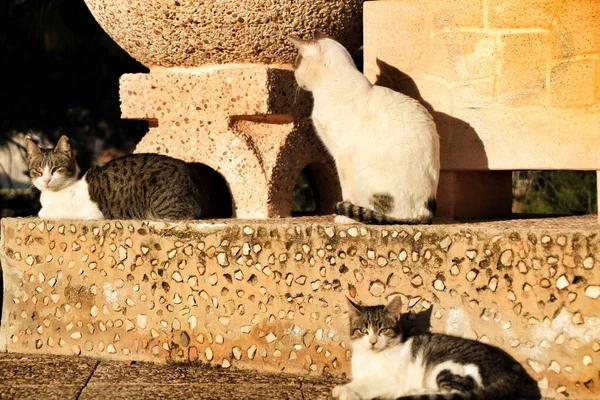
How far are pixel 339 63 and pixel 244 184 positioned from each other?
0.91m

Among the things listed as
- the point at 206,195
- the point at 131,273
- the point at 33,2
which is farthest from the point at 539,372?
the point at 33,2

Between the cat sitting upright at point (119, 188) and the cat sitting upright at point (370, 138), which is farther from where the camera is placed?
the cat sitting upright at point (119, 188)

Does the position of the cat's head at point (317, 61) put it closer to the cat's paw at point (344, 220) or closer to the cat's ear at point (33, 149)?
the cat's paw at point (344, 220)

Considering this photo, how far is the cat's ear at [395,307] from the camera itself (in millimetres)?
4133

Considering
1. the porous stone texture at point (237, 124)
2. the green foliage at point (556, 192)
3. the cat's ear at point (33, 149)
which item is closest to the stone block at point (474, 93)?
the porous stone texture at point (237, 124)

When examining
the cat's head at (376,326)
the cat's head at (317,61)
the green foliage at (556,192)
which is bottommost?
the cat's head at (376,326)

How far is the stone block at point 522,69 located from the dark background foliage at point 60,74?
3079 mm

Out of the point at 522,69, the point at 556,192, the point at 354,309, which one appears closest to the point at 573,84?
the point at 522,69

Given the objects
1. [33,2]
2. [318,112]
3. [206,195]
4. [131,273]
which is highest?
[33,2]

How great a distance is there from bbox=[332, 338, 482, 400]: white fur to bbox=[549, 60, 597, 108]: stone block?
1511 millimetres

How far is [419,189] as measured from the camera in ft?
15.0

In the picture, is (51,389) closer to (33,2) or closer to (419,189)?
(419,189)

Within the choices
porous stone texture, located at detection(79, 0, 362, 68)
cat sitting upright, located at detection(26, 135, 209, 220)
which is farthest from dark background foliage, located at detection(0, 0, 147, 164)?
cat sitting upright, located at detection(26, 135, 209, 220)

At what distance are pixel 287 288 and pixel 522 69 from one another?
64.3 inches
